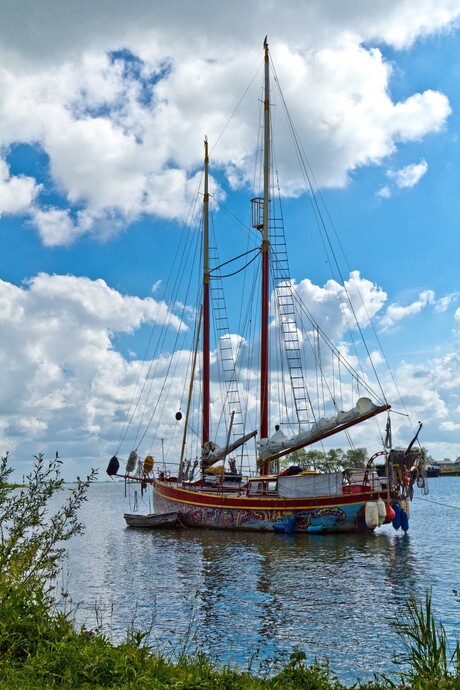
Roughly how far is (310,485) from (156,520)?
→ 13127mm

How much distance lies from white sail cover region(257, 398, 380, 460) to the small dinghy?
786 cm

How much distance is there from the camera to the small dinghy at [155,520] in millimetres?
43781

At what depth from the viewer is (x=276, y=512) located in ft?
127

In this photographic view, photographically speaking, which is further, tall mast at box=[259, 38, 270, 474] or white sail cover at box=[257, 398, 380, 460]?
tall mast at box=[259, 38, 270, 474]

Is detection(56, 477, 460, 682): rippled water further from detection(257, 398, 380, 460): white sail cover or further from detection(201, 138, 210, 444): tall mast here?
detection(201, 138, 210, 444): tall mast

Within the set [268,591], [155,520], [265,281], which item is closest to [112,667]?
[268,591]

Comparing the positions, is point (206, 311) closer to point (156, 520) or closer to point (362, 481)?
point (156, 520)

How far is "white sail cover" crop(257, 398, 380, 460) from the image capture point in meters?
36.5

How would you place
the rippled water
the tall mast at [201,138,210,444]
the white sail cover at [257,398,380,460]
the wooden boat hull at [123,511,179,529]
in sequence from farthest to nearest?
the tall mast at [201,138,210,444] → the wooden boat hull at [123,511,179,529] → the white sail cover at [257,398,380,460] → the rippled water

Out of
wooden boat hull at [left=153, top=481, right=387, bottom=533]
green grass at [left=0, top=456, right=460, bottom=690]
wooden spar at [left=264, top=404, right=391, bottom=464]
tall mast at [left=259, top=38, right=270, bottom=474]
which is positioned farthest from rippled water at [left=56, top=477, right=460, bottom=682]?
tall mast at [left=259, top=38, right=270, bottom=474]

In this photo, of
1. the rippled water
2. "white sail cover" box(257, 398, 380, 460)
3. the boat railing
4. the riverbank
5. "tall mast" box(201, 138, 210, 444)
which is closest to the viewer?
the riverbank

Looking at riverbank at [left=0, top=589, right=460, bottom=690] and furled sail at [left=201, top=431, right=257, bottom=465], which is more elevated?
furled sail at [left=201, top=431, right=257, bottom=465]

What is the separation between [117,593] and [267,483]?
63.9ft

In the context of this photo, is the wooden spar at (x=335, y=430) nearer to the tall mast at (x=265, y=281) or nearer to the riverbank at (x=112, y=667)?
the tall mast at (x=265, y=281)
